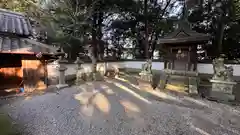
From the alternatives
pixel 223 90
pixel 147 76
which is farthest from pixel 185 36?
pixel 223 90

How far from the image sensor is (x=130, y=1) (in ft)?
45.5

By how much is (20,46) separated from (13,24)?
1.76 metres

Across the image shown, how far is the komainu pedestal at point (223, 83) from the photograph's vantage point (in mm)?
6623

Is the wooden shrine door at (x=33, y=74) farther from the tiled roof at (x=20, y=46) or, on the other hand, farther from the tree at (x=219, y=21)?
the tree at (x=219, y=21)

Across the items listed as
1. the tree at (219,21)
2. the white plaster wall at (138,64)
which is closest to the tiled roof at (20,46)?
the white plaster wall at (138,64)

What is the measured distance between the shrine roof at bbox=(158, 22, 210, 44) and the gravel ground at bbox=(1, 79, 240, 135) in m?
4.50

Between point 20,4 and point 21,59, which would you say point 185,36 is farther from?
point 20,4

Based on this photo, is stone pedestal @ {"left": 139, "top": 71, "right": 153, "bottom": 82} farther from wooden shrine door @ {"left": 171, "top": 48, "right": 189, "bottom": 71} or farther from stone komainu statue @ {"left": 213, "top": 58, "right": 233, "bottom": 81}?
stone komainu statue @ {"left": 213, "top": 58, "right": 233, "bottom": 81}

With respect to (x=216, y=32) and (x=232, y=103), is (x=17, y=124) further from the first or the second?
(x=216, y=32)

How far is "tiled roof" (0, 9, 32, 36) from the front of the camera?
6816 mm

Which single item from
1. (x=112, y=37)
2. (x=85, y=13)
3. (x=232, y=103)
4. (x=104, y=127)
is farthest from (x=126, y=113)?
(x=112, y=37)

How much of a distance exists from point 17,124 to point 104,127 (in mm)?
2348

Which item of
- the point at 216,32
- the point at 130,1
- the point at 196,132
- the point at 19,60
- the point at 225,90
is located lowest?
the point at 196,132

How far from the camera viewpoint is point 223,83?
22.1 ft
